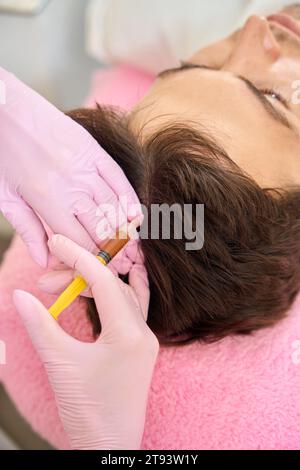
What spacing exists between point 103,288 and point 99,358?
0.11 meters

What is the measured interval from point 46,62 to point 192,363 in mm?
1122

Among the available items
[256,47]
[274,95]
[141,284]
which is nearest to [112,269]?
[141,284]

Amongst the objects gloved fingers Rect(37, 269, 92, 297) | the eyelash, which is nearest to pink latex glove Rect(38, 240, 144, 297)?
gloved fingers Rect(37, 269, 92, 297)

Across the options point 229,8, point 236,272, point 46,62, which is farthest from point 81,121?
point 46,62

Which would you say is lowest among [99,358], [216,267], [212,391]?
[212,391]

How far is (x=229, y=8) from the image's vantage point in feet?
4.47

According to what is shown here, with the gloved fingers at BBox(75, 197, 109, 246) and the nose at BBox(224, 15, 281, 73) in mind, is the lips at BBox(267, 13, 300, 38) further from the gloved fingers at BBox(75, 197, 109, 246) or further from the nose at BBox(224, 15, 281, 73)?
the gloved fingers at BBox(75, 197, 109, 246)

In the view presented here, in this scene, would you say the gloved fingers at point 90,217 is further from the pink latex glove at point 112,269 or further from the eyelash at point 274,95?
the eyelash at point 274,95

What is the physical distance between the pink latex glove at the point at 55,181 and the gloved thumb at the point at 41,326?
137mm

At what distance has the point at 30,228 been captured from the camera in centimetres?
86

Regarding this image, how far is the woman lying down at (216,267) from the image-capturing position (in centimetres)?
80

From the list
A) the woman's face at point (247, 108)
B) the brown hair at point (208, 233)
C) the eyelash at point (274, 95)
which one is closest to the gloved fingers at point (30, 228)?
the brown hair at point (208, 233)

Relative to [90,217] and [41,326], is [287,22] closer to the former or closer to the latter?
[90,217]

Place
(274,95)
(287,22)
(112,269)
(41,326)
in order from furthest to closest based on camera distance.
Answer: (287,22), (274,95), (112,269), (41,326)
